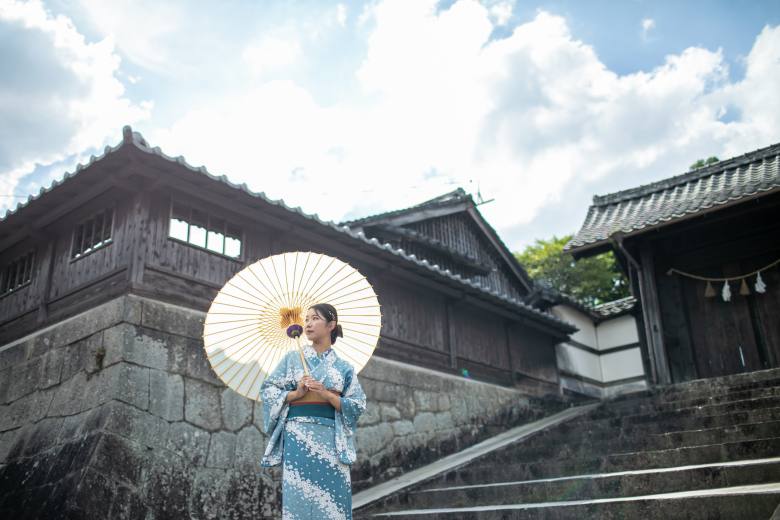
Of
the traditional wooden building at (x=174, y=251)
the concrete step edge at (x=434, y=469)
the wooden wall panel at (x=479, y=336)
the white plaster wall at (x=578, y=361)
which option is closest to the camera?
the traditional wooden building at (x=174, y=251)

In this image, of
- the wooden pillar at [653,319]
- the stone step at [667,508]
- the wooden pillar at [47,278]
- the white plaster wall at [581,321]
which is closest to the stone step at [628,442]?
the stone step at [667,508]

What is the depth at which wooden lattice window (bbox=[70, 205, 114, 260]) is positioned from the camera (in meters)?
9.02

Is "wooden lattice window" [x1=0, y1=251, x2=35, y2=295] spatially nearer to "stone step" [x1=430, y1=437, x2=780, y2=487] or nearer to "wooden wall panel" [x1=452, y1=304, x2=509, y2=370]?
"stone step" [x1=430, y1=437, x2=780, y2=487]

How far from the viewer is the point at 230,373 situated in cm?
529

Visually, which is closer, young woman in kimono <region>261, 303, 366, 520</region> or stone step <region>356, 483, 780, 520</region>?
young woman in kimono <region>261, 303, 366, 520</region>

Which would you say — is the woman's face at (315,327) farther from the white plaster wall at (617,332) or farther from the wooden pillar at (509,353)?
the white plaster wall at (617,332)

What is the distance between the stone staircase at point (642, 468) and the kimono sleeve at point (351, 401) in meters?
2.21

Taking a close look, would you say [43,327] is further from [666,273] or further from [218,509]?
[666,273]

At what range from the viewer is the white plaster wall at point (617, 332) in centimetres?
1795

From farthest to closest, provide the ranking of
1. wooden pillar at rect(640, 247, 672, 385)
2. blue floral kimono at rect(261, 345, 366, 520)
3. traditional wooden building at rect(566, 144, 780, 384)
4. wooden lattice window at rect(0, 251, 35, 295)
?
traditional wooden building at rect(566, 144, 780, 384)
wooden pillar at rect(640, 247, 672, 385)
wooden lattice window at rect(0, 251, 35, 295)
blue floral kimono at rect(261, 345, 366, 520)

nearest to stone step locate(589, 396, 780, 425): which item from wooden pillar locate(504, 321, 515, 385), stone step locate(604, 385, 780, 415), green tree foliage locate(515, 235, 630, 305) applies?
stone step locate(604, 385, 780, 415)

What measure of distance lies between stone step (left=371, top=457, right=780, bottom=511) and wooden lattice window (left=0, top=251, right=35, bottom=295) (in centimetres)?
653

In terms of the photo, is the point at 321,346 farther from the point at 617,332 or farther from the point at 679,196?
the point at 617,332

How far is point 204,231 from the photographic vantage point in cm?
918
